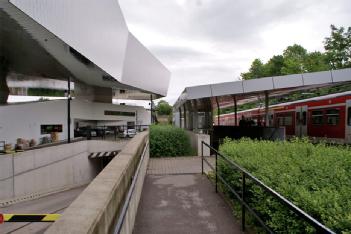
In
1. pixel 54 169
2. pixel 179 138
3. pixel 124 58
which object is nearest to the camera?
pixel 179 138

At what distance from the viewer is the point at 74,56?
20688 mm

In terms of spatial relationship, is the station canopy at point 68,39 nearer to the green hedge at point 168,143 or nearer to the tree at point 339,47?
the green hedge at point 168,143

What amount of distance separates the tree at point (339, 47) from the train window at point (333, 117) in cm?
2722

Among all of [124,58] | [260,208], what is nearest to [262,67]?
[124,58]

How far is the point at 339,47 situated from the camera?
43.9 m

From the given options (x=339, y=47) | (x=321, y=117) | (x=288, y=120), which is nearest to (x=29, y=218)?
(x=321, y=117)

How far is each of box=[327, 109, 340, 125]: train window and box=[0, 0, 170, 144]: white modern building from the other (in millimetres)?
14212

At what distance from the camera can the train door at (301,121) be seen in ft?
72.5

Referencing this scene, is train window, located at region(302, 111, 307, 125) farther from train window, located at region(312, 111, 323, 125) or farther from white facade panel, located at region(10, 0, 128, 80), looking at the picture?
white facade panel, located at region(10, 0, 128, 80)

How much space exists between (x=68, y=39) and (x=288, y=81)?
1087 centimetres

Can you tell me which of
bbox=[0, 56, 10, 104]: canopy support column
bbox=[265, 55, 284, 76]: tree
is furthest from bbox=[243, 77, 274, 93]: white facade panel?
bbox=[265, 55, 284, 76]: tree

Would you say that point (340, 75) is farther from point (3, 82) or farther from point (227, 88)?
point (3, 82)

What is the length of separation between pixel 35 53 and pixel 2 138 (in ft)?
19.5

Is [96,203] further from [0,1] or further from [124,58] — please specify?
[124,58]
